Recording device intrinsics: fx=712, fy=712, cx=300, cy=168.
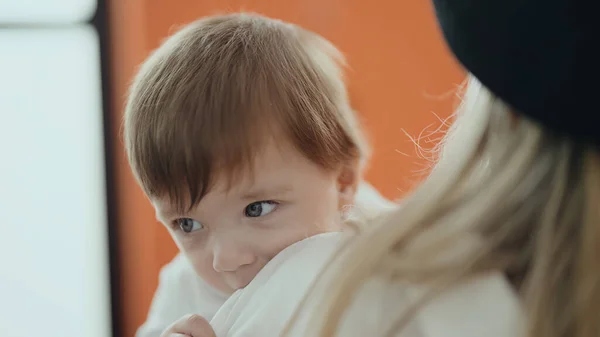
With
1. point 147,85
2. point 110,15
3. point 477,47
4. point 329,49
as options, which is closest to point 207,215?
point 147,85

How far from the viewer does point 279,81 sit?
2.69ft

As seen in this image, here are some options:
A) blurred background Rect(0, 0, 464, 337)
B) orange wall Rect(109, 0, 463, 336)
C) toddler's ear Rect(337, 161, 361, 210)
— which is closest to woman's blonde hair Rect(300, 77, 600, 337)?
toddler's ear Rect(337, 161, 361, 210)

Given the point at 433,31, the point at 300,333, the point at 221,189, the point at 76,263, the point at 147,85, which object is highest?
the point at 433,31

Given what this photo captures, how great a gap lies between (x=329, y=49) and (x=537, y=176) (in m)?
0.47

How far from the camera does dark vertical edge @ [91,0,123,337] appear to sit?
165 cm

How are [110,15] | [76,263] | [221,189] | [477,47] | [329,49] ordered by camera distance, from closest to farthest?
[477,47], [221,189], [329,49], [110,15], [76,263]

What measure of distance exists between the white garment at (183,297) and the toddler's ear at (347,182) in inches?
1.5

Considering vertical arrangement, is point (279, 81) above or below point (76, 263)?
above

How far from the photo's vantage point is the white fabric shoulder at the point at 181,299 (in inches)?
39.4

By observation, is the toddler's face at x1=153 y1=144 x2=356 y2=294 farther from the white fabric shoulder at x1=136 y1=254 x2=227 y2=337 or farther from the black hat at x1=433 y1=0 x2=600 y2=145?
the black hat at x1=433 y1=0 x2=600 y2=145

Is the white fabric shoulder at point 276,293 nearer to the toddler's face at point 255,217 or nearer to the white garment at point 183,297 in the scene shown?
the toddler's face at point 255,217

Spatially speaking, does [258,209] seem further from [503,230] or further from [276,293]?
[503,230]

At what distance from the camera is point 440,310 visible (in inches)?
21.3

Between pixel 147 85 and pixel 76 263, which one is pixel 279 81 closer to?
pixel 147 85
